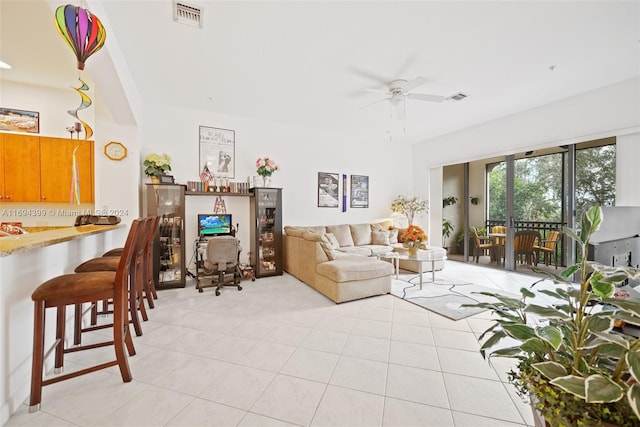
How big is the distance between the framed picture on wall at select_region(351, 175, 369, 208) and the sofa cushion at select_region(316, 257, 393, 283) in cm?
265

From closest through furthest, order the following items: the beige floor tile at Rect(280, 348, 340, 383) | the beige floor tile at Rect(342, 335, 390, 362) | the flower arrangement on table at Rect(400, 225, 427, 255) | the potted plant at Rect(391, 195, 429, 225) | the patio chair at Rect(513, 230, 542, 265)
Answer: the beige floor tile at Rect(280, 348, 340, 383)
the beige floor tile at Rect(342, 335, 390, 362)
the flower arrangement on table at Rect(400, 225, 427, 255)
the patio chair at Rect(513, 230, 542, 265)
the potted plant at Rect(391, 195, 429, 225)

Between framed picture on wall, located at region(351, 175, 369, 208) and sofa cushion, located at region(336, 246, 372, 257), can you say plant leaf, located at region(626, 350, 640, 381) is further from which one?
framed picture on wall, located at region(351, 175, 369, 208)

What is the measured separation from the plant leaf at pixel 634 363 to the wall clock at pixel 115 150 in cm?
492

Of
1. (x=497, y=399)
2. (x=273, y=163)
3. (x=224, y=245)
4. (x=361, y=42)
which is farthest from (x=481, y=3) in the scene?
(x=224, y=245)

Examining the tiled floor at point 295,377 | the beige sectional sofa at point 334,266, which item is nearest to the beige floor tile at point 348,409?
the tiled floor at point 295,377

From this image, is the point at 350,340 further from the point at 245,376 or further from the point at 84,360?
the point at 84,360

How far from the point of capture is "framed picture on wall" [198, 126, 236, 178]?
15.1 ft

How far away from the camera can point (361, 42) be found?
8.91 ft

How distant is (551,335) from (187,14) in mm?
3262

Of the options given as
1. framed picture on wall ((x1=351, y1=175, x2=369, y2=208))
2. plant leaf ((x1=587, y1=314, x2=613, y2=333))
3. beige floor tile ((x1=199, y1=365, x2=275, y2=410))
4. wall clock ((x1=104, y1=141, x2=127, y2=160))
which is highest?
wall clock ((x1=104, y1=141, x2=127, y2=160))

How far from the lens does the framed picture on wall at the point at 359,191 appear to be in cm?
618

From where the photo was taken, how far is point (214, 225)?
4480mm

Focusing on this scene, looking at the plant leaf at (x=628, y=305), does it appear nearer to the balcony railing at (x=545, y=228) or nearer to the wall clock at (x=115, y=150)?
the balcony railing at (x=545, y=228)

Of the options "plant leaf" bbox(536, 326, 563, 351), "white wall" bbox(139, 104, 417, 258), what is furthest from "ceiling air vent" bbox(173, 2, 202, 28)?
"plant leaf" bbox(536, 326, 563, 351)
